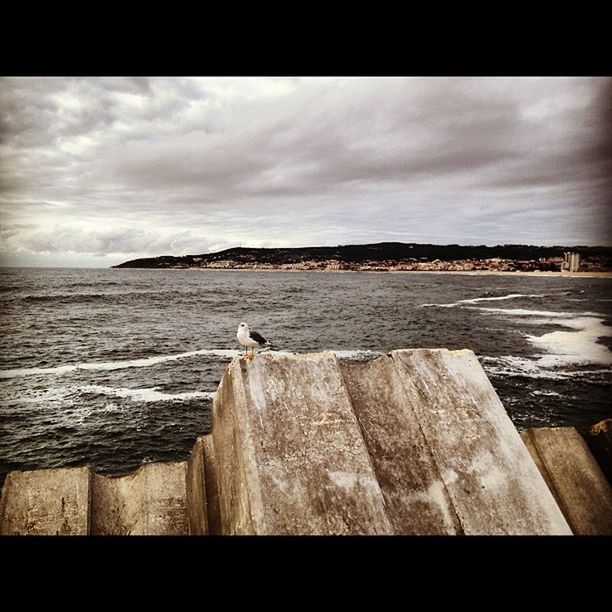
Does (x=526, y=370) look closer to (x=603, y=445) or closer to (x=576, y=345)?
(x=576, y=345)

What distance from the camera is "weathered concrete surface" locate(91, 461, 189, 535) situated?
3.34 m

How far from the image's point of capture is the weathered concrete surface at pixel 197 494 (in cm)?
299

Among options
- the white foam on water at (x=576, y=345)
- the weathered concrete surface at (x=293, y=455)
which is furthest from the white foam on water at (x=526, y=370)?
the weathered concrete surface at (x=293, y=455)

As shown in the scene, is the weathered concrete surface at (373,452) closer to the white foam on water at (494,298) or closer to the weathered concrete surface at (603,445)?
the weathered concrete surface at (603,445)

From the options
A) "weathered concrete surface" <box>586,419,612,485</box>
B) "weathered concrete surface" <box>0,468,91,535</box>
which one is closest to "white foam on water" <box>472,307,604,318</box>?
"weathered concrete surface" <box>586,419,612,485</box>

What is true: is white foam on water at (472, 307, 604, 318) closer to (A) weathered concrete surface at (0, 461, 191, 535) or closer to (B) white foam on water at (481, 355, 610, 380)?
(B) white foam on water at (481, 355, 610, 380)

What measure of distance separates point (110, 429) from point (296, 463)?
1306 centimetres

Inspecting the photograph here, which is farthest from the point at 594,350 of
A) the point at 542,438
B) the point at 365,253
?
the point at 542,438

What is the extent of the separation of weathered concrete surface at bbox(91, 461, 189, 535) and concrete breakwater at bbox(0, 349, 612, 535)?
1 centimetres

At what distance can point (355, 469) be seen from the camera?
2.51 m

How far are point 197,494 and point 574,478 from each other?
2884 millimetres
